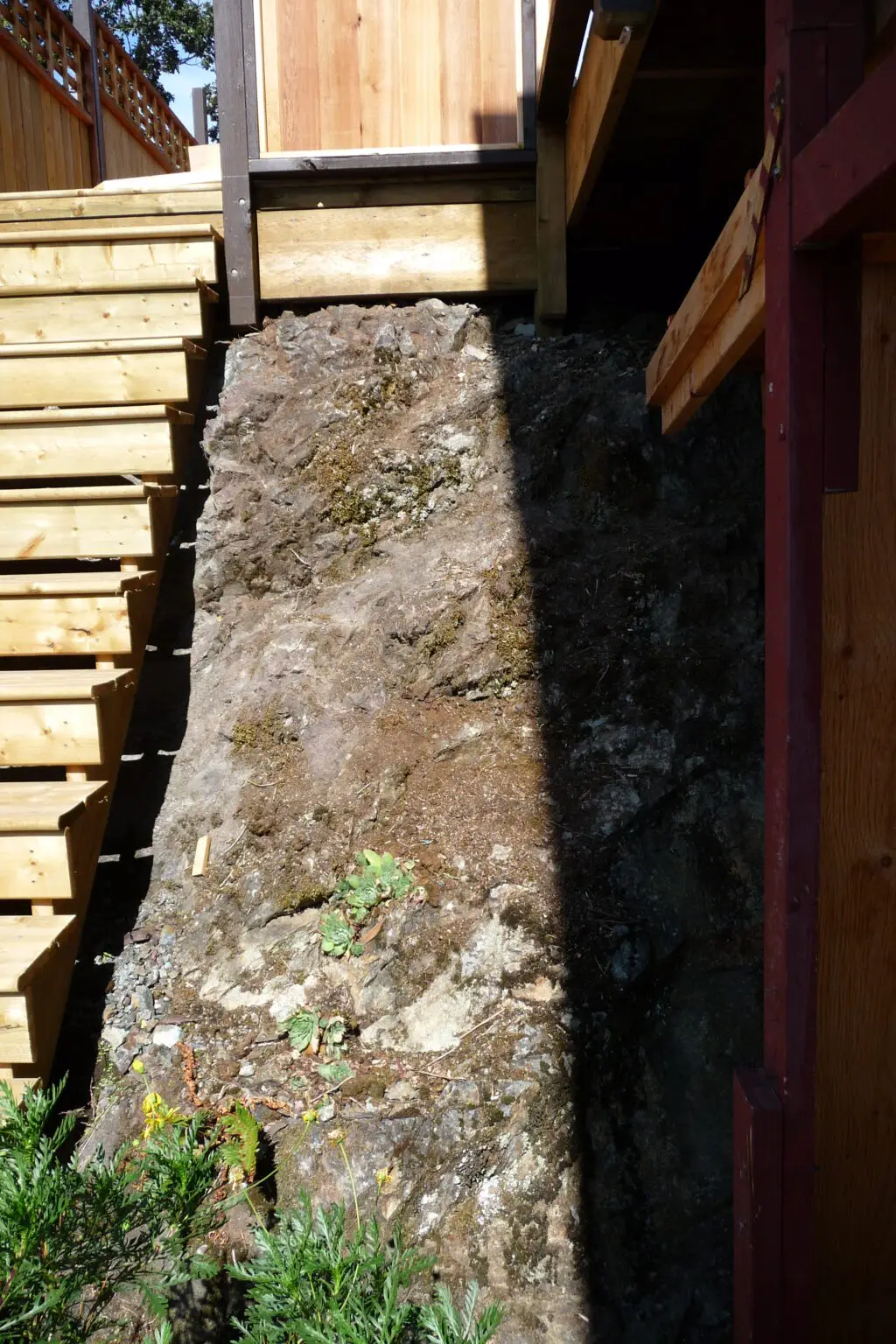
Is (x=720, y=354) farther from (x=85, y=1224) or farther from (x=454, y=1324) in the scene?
(x=85, y=1224)

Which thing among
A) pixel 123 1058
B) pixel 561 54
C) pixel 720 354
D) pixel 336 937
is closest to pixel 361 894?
pixel 336 937

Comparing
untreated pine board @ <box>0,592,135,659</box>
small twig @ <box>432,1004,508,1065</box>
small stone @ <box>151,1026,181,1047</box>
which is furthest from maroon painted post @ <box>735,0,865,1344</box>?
untreated pine board @ <box>0,592,135,659</box>

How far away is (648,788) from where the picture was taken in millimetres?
2824

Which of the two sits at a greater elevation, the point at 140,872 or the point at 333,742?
the point at 333,742

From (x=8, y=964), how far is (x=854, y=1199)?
6.32ft

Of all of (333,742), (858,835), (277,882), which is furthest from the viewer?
(333,742)

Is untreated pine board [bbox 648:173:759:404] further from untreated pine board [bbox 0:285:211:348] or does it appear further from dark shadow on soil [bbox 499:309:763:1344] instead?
untreated pine board [bbox 0:285:211:348]

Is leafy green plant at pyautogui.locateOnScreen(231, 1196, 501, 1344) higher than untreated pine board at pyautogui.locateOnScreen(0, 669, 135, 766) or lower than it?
lower

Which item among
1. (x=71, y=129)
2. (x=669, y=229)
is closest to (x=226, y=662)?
(x=669, y=229)

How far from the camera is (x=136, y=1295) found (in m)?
2.20

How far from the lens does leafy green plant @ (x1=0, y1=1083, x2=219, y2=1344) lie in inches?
69.9

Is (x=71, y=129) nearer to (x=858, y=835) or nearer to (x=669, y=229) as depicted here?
(x=669, y=229)

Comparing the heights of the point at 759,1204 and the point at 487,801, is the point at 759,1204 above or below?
below

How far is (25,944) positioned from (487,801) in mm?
1319
